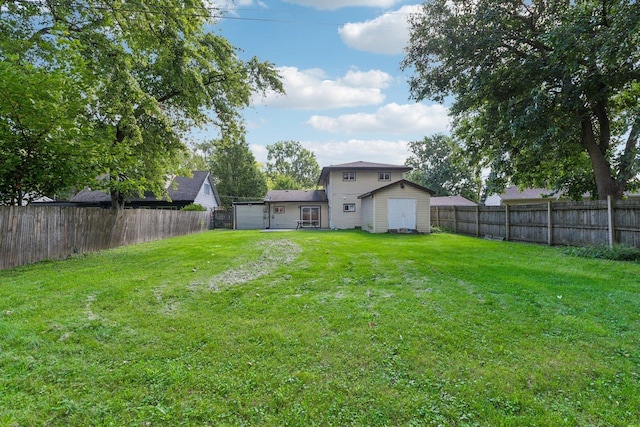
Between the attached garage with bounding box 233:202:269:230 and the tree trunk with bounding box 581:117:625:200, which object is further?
the attached garage with bounding box 233:202:269:230

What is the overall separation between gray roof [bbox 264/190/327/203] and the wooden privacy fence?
453 inches

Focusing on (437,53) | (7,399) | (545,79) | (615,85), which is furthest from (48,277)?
(615,85)

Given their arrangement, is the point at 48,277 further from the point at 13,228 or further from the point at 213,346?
the point at 213,346

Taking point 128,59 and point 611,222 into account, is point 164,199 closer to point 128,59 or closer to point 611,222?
point 128,59

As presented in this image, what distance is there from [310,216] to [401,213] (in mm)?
8799

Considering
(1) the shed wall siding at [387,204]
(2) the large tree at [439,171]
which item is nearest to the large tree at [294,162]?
(2) the large tree at [439,171]

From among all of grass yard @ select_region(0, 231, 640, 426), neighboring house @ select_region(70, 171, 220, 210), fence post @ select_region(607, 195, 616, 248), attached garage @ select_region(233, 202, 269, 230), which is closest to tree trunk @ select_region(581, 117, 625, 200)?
fence post @ select_region(607, 195, 616, 248)

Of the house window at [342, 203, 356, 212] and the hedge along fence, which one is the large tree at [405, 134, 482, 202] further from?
the hedge along fence

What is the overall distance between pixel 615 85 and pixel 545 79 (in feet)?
6.04

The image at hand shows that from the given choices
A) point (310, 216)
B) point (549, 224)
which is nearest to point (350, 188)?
point (310, 216)

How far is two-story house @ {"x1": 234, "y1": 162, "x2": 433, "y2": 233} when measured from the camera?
1722 cm

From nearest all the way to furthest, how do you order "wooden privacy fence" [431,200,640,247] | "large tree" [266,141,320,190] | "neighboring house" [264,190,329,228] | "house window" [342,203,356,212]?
1. "wooden privacy fence" [431,200,640,247]
2. "house window" [342,203,356,212]
3. "neighboring house" [264,190,329,228]
4. "large tree" [266,141,320,190]

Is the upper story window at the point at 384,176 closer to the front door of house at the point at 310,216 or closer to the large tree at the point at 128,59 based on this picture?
the front door of house at the point at 310,216

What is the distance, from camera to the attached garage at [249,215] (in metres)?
25.5
